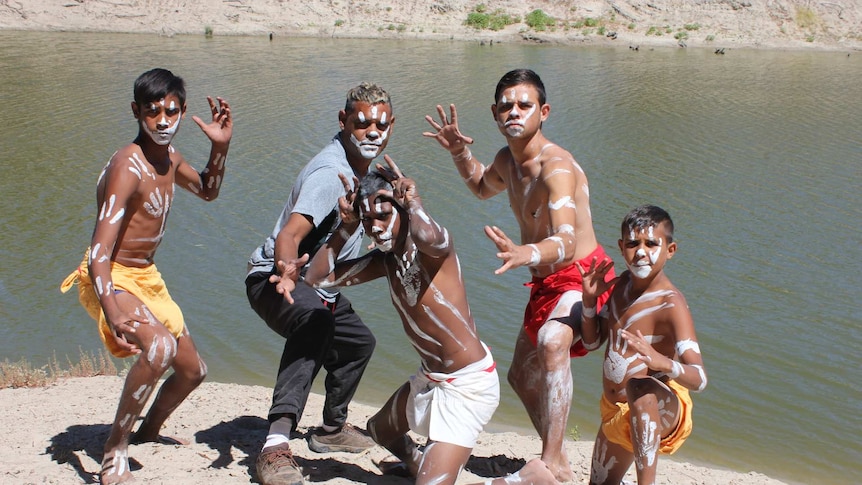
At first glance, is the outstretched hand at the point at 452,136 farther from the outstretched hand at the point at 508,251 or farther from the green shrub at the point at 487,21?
the green shrub at the point at 487,21

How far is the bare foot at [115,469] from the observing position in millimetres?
4742

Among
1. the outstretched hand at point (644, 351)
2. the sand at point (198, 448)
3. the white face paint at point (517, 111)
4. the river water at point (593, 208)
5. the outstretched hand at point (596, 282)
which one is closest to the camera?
the outstretched hand at point (644, 351)

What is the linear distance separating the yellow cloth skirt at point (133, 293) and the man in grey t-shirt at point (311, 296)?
1.50 ft

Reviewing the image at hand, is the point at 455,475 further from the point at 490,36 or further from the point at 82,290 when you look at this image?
the point at 490,36

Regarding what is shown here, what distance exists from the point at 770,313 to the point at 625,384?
5.26m

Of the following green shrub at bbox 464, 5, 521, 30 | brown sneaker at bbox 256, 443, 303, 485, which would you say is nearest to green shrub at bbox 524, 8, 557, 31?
green shrub at bbox 464, 5, 521, 30

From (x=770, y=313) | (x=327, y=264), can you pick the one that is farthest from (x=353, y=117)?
(x=770, y=313)

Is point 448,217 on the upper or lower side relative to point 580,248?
lower

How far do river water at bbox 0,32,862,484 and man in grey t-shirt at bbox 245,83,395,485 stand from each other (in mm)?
2519

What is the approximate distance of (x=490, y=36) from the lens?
34156 millimetres

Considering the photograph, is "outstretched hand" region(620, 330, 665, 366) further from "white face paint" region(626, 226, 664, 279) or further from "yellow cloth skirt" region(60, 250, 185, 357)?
"yellow cloth skirt" region(60, 250, 185, 357)

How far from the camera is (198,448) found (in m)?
5.39

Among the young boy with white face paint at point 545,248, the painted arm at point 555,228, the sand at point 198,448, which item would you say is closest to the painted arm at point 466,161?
the young boy with white face paint at point 545,248

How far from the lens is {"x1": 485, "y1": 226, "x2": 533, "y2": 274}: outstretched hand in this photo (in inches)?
169
